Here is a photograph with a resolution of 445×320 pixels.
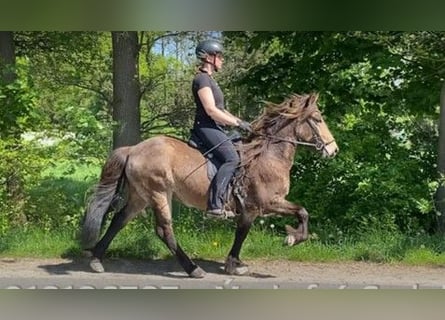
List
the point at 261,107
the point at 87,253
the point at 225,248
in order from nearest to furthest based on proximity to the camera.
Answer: the point at 87,253, the point at 225,248, the point at 261,107

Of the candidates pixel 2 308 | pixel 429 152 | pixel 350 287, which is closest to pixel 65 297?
pixel 2 308

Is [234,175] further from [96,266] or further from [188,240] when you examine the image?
[96,266]

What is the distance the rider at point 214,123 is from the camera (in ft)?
15.4

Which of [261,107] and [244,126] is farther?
[261,107]

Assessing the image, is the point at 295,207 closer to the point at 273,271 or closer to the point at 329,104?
the point at 273,271

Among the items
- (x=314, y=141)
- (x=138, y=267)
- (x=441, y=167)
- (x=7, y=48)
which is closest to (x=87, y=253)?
(x=138, y=267)

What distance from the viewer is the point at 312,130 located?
4.81 metres

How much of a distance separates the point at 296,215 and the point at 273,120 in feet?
2.14

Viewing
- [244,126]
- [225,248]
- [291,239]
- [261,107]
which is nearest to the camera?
[291,239]

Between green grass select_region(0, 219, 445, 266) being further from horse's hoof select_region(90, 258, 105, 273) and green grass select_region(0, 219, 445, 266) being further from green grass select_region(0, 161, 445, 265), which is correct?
horse's hoof select_region(90, 258, 105, 273)

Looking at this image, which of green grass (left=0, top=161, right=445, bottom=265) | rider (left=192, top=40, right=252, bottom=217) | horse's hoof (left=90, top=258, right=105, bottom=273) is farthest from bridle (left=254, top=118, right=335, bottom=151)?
horse's hoof (left=90, top=258, right=105, bottom=273)

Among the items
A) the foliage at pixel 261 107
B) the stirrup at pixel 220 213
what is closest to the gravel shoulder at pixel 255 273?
the foliage at pixel 261 107
